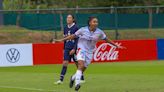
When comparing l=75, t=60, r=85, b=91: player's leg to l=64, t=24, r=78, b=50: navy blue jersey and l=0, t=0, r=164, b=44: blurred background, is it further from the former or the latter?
l=0, t=0, r=164, b=44: blurred background

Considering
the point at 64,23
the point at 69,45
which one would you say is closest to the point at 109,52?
the point at 64,23

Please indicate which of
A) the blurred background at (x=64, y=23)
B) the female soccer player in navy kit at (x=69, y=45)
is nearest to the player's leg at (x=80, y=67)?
the female soccer player in navy kit at (x=69, y=45)

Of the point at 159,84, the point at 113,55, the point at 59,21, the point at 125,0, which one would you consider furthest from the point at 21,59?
the point at 125,0

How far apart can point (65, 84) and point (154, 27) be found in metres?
19.6

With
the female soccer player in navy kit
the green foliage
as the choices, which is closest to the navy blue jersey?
the female soccer player in navy kit

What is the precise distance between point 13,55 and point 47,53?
2.15 metres

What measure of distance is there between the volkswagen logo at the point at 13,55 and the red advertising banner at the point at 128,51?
4.26 meters

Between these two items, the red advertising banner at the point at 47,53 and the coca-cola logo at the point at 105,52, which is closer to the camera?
the red advertising banner at the point at 47,53

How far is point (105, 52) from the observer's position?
31344mm

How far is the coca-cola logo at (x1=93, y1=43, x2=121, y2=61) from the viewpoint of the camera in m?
31.1

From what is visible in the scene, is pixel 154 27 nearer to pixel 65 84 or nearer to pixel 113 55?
pixel 113 55

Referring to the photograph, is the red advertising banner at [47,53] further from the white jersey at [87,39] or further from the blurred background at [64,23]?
the white jersey at [87,39]

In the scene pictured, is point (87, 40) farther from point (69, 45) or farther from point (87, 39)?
point (69, 45)

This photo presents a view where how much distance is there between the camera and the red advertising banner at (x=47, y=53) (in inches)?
1173
